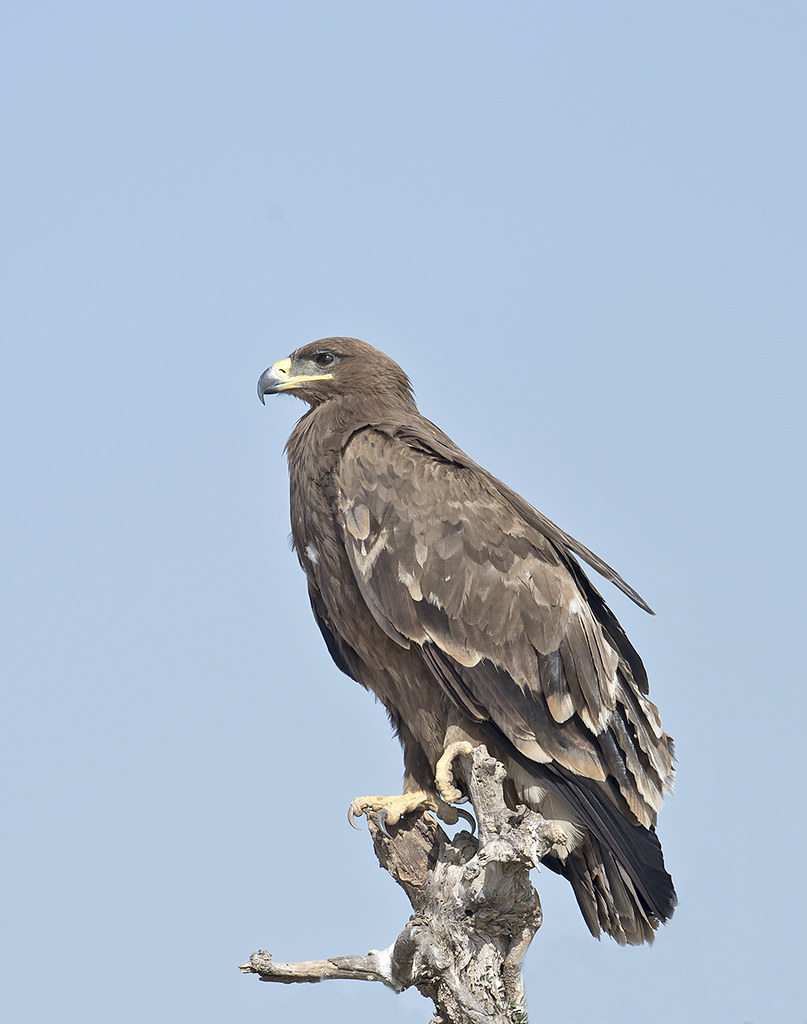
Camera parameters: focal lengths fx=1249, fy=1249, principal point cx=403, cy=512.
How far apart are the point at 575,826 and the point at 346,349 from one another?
2.98 m

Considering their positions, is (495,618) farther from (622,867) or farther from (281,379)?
(281,379)

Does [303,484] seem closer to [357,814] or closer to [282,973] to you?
[357,814]

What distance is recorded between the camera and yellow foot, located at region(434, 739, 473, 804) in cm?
602

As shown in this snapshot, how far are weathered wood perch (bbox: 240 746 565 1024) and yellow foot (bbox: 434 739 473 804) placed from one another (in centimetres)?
40

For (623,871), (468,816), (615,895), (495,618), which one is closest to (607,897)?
(615,895)

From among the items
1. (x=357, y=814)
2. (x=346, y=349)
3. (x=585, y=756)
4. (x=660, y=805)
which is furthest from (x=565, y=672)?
(x=346, y=349)

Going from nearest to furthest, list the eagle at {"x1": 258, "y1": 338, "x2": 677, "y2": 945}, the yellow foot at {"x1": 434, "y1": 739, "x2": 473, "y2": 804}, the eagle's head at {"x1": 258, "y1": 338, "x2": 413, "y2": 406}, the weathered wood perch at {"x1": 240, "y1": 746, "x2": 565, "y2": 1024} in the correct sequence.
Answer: the weathered wood perch at {"x1": 240, "y1": 746, "x2": 565, "y2": 1024} < the yellow foot at {"x1": 434, "y1": 739, "x2": 473, "y2": 804} < the eagle at {"x1": 258, "y1": 338, "x2": 677, "y2": 945} < the eagle's head at {"x1": 258, "y1": 338, "x2": 413, "y2": 406}

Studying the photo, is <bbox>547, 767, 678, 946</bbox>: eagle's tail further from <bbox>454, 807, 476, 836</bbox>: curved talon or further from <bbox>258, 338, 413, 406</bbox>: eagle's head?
<bbox>258, 338, 413, 406</bbox>: eagle's head

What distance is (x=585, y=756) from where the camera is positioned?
6156 millimetres

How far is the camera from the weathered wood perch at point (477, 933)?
530cm

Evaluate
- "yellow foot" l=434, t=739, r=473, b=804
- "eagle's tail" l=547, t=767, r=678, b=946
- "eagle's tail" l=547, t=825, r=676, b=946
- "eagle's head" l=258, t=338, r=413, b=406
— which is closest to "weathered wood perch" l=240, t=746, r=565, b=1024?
"yellow foot" l=434, t=739, r=473, b=804

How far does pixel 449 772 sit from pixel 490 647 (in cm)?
65

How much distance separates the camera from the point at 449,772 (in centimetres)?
607

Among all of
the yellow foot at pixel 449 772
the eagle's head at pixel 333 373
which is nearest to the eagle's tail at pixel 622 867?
the yellow foot at pixel 449 772
